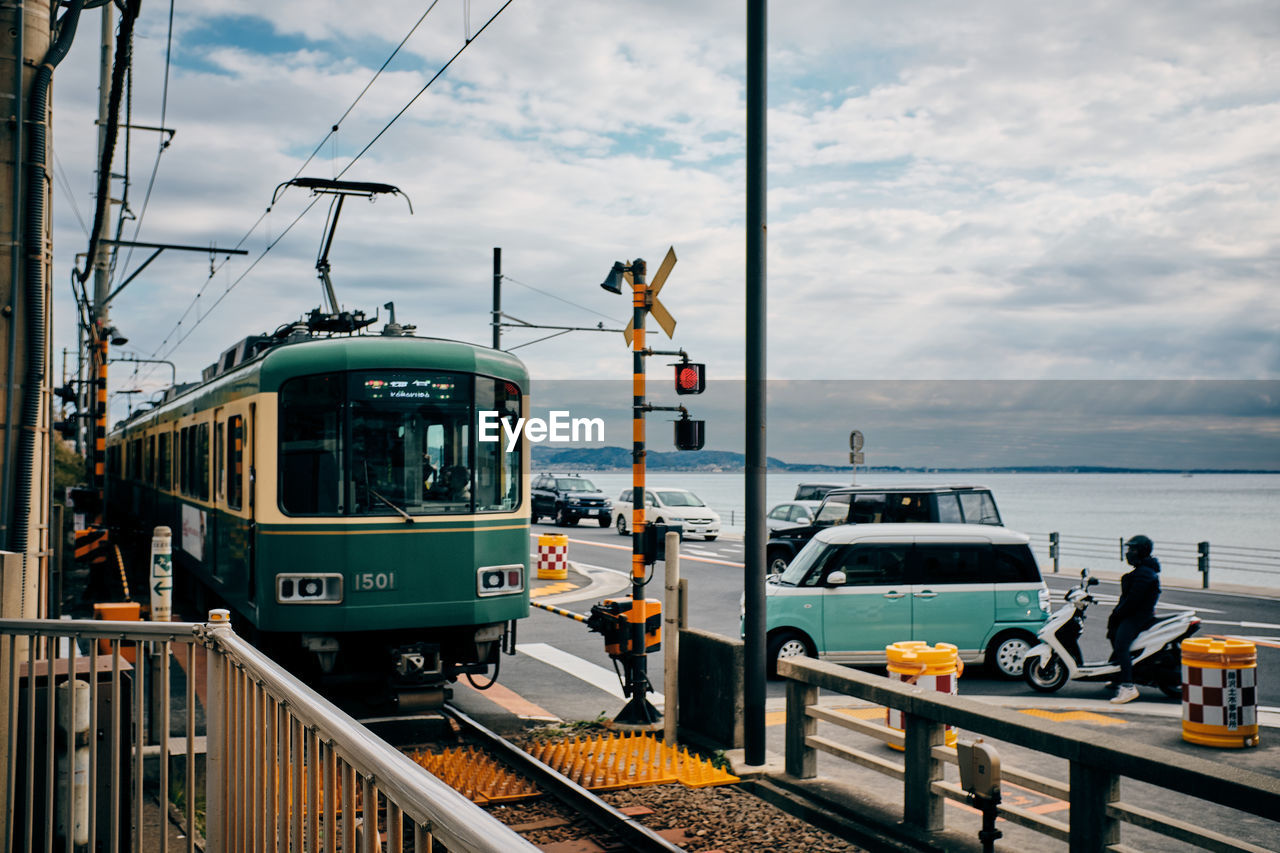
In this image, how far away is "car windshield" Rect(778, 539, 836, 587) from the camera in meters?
11.9

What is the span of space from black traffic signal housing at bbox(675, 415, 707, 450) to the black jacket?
171 inches

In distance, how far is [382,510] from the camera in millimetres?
8859

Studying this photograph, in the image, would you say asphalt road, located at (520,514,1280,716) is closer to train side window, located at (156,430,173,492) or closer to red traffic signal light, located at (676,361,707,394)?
red traffic signal light, located at (676,361,707,394)

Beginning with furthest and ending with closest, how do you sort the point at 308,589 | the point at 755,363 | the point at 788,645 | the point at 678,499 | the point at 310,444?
1. the point at 678,499
2. the point at 788,645
3. the point at 310,444
4. the point at 308,589
5. the point at 755,363

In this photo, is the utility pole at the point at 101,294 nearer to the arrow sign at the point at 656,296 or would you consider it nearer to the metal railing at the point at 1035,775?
the arrow sign at the point at 656,296

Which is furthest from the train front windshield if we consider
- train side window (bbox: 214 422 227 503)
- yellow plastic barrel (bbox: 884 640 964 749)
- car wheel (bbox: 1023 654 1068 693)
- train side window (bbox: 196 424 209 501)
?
car wheel (bbox: 1023 654 1068 693)

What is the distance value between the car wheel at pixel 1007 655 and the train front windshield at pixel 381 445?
627 centimetres

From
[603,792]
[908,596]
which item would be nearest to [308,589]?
[603,792]

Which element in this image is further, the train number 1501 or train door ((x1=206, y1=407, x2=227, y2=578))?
train door ((x1=206, y1=407, x2=227, y2=578))

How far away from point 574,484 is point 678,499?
8.03 m

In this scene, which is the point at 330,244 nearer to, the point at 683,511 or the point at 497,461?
the point at 497,461

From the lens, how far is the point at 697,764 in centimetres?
788

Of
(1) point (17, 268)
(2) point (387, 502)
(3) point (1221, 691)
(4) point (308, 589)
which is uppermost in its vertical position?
(1) point (17, 268)

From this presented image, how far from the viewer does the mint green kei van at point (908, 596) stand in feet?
38.6
